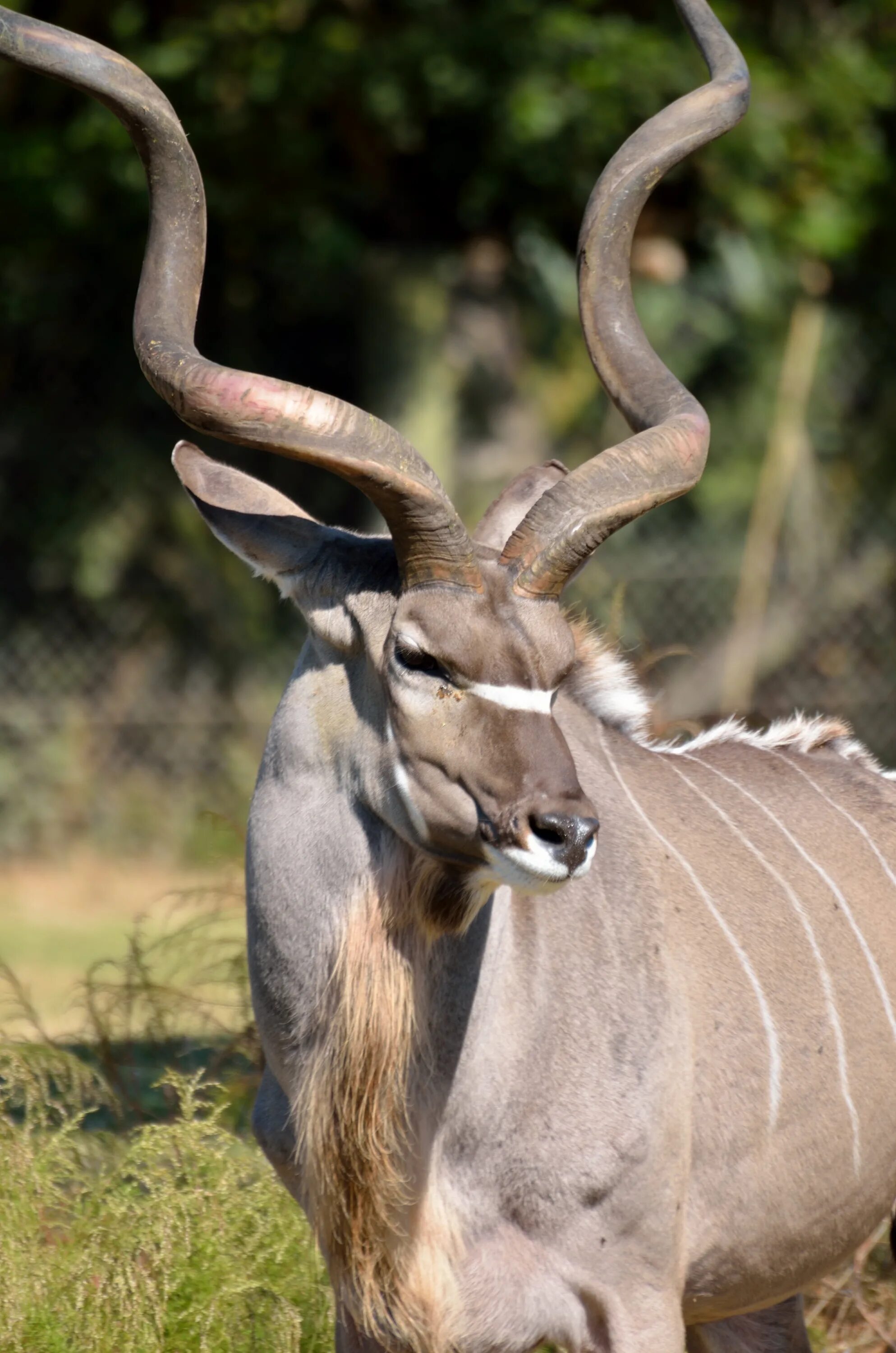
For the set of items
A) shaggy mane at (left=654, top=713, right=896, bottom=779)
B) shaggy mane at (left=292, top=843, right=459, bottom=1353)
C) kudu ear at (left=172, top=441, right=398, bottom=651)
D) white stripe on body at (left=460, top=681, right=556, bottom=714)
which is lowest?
shaggy mane at (left=292, top=843, right=459, bottom=1353)

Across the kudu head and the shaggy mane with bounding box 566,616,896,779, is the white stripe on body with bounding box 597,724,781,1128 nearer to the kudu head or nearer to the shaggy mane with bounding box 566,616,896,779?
the shaggy mane with bounding box 566,616,896,779

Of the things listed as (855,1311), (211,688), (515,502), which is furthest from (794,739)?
(211,688)

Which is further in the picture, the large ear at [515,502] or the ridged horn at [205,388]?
the large ear at [515,502]

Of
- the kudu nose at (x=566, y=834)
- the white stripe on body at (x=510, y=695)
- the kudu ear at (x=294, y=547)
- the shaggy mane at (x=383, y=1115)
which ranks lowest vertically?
the shaggy mane at (x=383, y=1115)

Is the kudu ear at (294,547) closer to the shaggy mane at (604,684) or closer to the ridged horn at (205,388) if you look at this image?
the ridged horn at (205,388)

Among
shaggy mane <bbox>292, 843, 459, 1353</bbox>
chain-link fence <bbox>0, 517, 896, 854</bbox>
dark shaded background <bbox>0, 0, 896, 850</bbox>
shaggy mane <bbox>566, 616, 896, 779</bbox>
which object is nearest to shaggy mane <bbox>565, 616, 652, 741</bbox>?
shaggy mane <bbox>566, 616, 896, 779</bbox>

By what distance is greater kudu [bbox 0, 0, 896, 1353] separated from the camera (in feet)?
8.21

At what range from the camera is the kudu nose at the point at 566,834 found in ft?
7.65

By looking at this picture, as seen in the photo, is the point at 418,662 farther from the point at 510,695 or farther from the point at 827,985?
the point at 827,985

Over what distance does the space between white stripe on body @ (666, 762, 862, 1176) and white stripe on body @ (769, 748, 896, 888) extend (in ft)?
1.02

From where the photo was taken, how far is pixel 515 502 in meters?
3.00

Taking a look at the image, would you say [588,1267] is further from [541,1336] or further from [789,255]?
[789,255]

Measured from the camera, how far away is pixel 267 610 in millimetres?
9180

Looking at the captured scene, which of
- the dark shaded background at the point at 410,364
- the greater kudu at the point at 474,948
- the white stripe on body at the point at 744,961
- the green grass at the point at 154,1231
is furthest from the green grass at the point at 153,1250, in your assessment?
the dark shaded background at the point at 410,364
